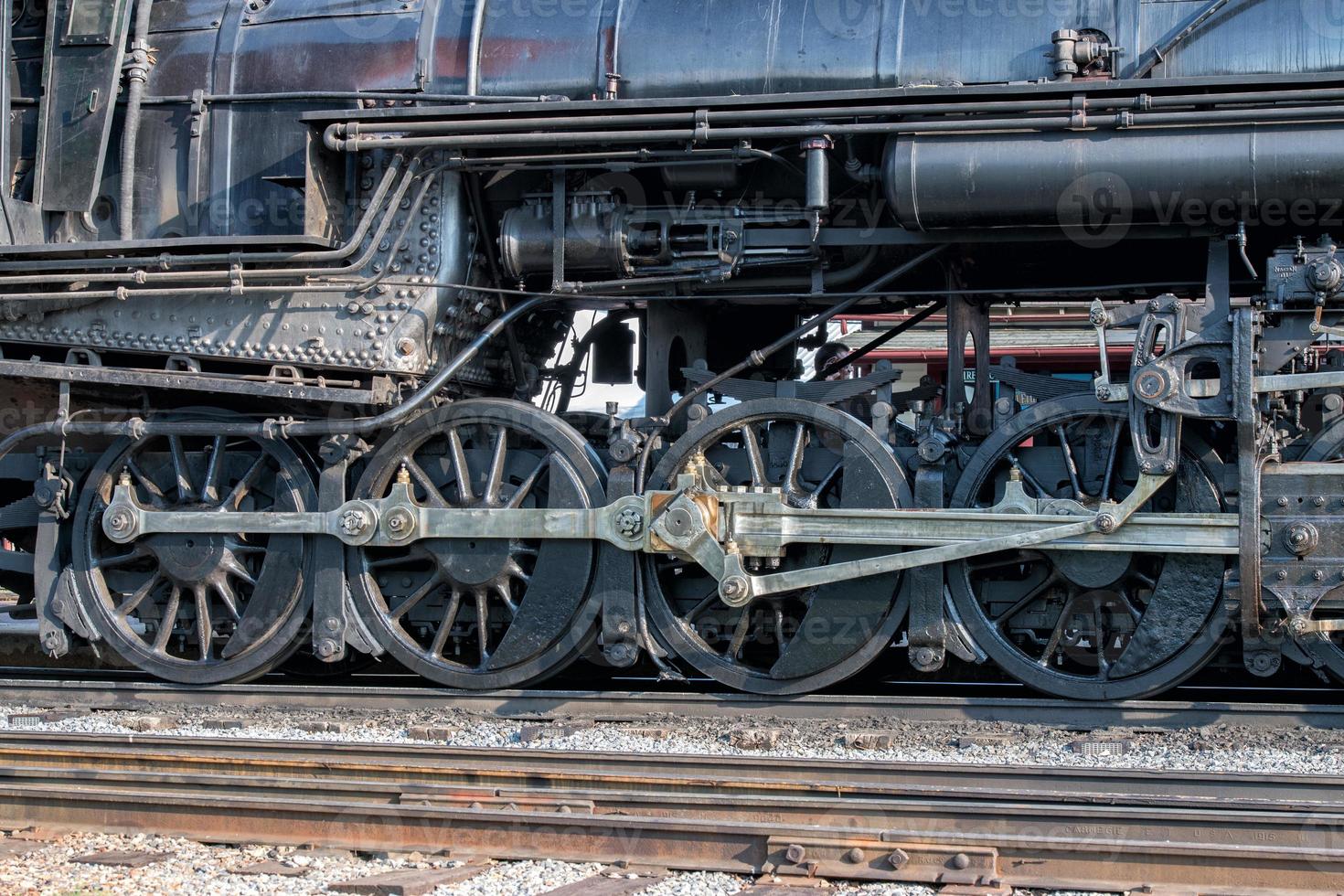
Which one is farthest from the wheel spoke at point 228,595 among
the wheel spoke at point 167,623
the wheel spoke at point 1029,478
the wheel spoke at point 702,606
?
the wheel spoke at point 1029,478

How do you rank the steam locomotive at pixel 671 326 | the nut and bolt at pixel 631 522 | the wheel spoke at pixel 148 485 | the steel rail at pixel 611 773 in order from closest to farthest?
the steel rail at pixel 611 773 < the steam locomotive at pixel 671 326 < the nut and bolt at pixel 631 522 < the wheel spoke at pixel 148 485

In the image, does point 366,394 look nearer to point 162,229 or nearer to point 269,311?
point 269,311

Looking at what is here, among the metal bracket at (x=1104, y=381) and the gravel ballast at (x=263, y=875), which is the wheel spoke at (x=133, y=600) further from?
the metal bracket at (x=1104, y=381)

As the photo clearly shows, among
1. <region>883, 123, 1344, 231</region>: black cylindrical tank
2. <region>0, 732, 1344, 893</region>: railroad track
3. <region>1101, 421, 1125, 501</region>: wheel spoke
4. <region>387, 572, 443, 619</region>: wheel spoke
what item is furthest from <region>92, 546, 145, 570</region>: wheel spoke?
<region>1101, 421, 1125, 501</region>: wheel spoke

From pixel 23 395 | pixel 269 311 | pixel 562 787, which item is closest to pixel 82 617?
pixel 23 395

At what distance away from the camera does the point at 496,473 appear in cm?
811

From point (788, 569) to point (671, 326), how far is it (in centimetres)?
163

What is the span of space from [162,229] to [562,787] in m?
4.16

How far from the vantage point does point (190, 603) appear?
28.4ft

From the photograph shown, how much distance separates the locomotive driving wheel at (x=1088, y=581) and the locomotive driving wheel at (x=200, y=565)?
372cm

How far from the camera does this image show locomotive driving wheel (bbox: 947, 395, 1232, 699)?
716 cm

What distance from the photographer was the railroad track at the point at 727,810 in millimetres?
5062

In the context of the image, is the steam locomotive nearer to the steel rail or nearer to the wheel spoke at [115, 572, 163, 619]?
the wheel spoke at [115, 572, 163, 619]

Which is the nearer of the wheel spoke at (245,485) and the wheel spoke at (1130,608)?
the wheel spoke at (1130,608)
